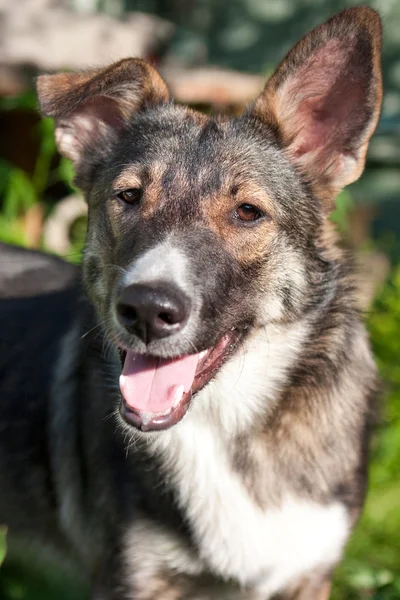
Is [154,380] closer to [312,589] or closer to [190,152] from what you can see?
[190,152]

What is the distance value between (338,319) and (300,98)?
85cm

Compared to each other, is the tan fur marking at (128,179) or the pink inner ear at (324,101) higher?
the pink inner ear at (324,101)

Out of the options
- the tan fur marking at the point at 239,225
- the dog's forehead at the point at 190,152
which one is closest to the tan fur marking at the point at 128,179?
the dog's forehead at the point at 190,152

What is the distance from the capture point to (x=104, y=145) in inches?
140

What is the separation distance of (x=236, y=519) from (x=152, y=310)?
1.03 m

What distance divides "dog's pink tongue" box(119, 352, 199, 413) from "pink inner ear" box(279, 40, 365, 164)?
99cm

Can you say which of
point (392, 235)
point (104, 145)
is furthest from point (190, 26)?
point (104, 145)

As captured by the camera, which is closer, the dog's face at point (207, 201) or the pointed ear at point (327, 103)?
the dog's face at point (207, 201)

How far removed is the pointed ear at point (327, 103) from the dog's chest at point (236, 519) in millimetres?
1094

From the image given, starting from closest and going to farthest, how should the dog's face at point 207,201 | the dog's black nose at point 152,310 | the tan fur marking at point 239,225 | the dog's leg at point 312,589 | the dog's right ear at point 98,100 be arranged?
the dog's black nose at point 152,310 → the dog's face at point 207,201 → the tan fur marking at point 239,225 → the dog's right ear at point 98,100 → the dog's leg at point 312,589

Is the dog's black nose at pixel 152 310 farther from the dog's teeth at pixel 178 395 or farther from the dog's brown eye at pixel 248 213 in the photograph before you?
the dog's brown eye at pixel 248 213

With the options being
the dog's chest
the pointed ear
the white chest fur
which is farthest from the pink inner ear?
the dog's chest

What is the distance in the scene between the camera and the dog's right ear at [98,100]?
3.09m

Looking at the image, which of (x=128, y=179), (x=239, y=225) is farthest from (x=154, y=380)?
(x=128, y=179)
